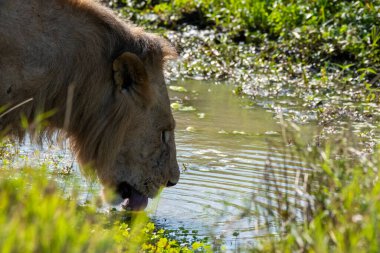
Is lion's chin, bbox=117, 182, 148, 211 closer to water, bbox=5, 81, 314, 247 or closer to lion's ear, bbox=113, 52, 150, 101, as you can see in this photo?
water, bbox=5, 81, 314, 247

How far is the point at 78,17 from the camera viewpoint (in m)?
6.12

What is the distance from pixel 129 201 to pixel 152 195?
0.17 m

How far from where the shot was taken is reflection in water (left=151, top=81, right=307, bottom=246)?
276 inches

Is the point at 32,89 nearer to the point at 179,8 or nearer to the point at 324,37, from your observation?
the point at 324,37

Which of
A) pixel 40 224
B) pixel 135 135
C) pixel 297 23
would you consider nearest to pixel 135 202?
pixel 135 135

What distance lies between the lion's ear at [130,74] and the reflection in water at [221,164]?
910mm

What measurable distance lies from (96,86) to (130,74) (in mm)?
245

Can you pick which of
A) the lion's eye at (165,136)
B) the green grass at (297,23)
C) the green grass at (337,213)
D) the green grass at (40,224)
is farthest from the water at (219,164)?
the green grass at (297,23)

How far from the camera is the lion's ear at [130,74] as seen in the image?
619 centimetres

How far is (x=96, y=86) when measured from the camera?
6.21 m

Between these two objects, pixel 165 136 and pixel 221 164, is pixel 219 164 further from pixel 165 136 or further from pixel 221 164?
pixel 165 136

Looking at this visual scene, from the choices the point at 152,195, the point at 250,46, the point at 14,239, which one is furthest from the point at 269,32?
the point at 14,239

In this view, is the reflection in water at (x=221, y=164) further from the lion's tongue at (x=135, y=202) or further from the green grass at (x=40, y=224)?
the green grass at (x=40, y=224)

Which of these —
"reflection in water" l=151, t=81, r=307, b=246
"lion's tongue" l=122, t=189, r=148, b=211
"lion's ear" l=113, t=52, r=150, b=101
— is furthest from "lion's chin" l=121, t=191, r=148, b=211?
"lion's ear" l=113, t=52, r=150, b=101
